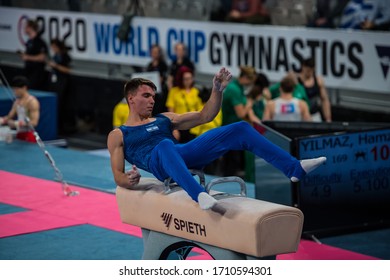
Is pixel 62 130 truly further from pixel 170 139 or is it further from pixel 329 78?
pixel 170 139

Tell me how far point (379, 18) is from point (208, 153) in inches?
262

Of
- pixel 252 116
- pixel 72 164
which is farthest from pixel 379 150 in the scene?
pixel 72 164

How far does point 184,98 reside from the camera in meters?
12.5

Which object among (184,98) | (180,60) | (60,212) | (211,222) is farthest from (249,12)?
(211,222)

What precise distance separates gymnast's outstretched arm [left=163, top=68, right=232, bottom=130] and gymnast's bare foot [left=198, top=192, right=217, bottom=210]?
992 mm

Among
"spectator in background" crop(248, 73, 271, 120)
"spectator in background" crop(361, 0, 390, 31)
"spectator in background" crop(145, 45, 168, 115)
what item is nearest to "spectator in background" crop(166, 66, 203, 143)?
"spectator in background" crop(248, 73, 271, 120)

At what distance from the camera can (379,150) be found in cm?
948

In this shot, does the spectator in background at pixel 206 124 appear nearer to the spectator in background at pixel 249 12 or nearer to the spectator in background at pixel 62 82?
the spectator in background at pixel 249 12

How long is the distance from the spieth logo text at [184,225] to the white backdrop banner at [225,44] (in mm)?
6520

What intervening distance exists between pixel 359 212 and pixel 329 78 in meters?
4.11

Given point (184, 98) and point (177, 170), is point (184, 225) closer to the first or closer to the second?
point (177, 170)

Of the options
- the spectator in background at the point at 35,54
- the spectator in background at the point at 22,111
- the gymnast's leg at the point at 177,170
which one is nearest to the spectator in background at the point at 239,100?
the spectator in background at the point at 22,111

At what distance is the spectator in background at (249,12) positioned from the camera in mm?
14171

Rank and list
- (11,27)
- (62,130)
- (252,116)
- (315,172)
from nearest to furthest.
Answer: (315,172) < (252,116) < (62,130) < (11,27)
